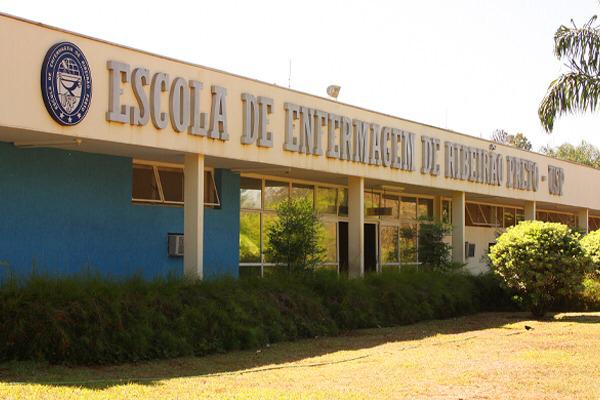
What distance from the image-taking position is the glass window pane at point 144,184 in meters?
16.6

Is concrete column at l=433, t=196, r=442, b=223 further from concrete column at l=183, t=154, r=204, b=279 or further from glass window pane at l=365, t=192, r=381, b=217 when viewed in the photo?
concrete column at l=183, t=154, r=204, b=279

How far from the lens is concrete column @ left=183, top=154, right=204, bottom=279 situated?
611 inches

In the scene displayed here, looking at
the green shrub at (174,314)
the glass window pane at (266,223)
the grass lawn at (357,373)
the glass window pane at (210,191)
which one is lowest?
the grass lawn at (357,373)

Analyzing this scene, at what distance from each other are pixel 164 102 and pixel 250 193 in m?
5.09

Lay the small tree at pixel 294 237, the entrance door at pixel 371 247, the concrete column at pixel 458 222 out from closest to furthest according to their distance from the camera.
Answer: the small tree at pixel 294 237 → the entrance door at pixel 371 247 → the concrete column at pixel 458 222

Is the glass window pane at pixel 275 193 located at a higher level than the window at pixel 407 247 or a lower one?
higher

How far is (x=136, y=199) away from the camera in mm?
16531

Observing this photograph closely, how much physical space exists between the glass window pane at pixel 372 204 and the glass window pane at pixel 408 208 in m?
1.43

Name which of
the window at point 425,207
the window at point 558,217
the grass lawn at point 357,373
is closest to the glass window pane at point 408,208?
the window at point 425,207

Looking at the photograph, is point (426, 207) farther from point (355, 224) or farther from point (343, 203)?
point (355, 224)

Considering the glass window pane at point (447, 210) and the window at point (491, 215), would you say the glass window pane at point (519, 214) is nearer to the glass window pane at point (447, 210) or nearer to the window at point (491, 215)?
the window at point (491, 215)

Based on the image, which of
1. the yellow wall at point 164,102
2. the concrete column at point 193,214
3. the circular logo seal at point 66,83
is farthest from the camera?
the concrete column at point 193,214

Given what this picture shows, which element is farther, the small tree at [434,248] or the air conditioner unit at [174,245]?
the small tree at [434,248]

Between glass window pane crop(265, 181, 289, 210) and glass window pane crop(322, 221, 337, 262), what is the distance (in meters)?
2.02
